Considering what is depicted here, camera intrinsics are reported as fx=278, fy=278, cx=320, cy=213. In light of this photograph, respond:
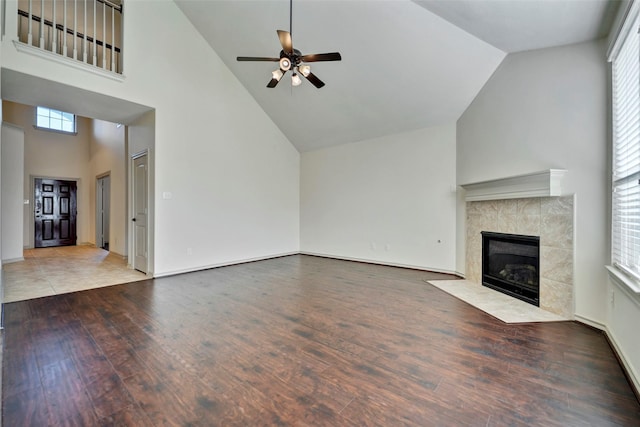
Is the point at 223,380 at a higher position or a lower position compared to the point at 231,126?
lower

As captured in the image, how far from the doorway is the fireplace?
9.41m

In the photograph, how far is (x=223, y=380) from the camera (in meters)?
1.83

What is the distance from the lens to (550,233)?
306cm

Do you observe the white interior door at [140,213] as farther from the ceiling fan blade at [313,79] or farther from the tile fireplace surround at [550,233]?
the tile fireplace surround at [550,233]

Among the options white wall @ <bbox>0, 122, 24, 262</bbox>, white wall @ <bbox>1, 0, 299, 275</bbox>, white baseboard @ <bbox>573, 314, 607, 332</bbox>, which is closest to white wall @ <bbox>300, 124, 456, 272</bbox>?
white wall @ <bbox>1, 0, 299, 275</bbox>

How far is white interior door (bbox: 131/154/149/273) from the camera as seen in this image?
4730 millimetres

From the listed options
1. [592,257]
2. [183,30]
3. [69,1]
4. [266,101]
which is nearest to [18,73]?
[69,1]

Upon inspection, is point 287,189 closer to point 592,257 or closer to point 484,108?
point 484,108

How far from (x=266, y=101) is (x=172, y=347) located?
5.04 metres

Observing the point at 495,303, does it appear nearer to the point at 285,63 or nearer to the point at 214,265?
the point at 285,63

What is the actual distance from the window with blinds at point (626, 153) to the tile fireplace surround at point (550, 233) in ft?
1.44

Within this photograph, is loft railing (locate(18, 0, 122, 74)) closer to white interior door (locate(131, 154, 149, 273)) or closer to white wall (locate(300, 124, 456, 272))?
white interior door (locate(131, 154, 149, 273))

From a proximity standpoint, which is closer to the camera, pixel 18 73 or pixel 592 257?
pixel 592 257

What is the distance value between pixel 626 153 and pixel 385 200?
354 cm
